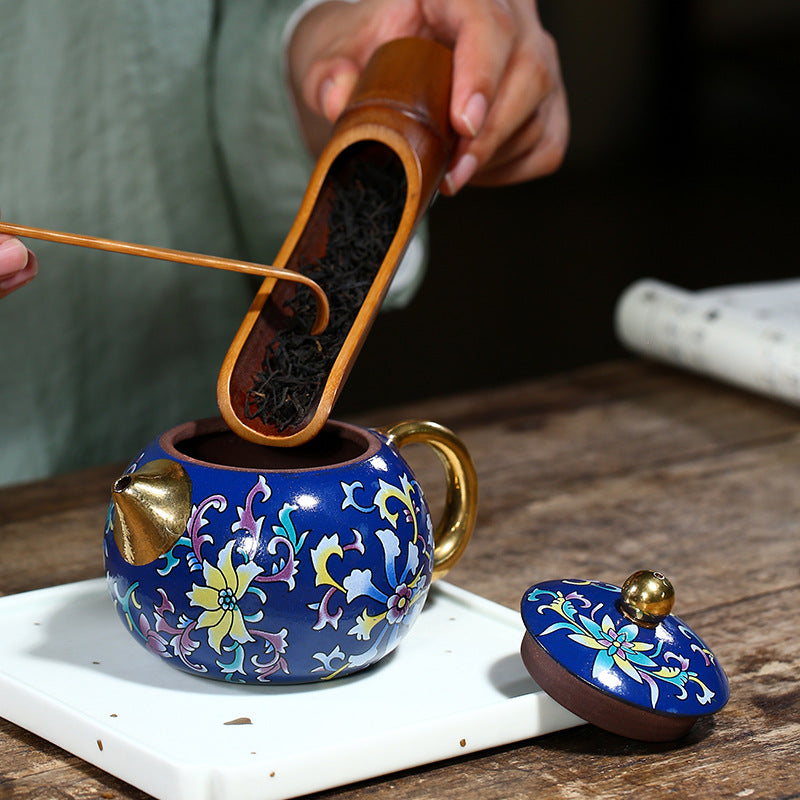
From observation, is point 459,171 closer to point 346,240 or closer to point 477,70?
point 477,70

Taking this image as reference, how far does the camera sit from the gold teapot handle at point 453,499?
0.69 m

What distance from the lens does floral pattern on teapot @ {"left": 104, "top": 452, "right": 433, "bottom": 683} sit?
569 millimetres

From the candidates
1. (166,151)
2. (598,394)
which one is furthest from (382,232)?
(166,151)

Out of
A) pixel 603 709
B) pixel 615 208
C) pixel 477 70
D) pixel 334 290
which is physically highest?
pixel 477 70

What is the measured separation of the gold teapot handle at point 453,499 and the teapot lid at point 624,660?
0.39 feet

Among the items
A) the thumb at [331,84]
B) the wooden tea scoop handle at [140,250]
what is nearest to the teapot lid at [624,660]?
the wooden tea scoop handle at [140,250]

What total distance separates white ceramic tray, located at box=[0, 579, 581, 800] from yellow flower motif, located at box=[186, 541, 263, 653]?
42mm

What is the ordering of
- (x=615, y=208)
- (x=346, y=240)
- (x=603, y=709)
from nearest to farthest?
(x=603, y=709) → (x=346, y=240) → (x=615, y=208)

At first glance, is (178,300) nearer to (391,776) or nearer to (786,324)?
(786,324)

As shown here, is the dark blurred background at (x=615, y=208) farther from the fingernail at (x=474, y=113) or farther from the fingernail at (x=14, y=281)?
the fingernail at (x=14, y=281)

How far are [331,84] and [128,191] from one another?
433 mm

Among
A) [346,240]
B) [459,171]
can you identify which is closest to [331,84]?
[459,171]

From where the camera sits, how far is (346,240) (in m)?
0.77

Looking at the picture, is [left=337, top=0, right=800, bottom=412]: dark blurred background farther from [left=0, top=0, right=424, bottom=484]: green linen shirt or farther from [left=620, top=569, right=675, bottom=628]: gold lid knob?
[left=620, top=569, right=675, bottom=628]: gold lid knob
